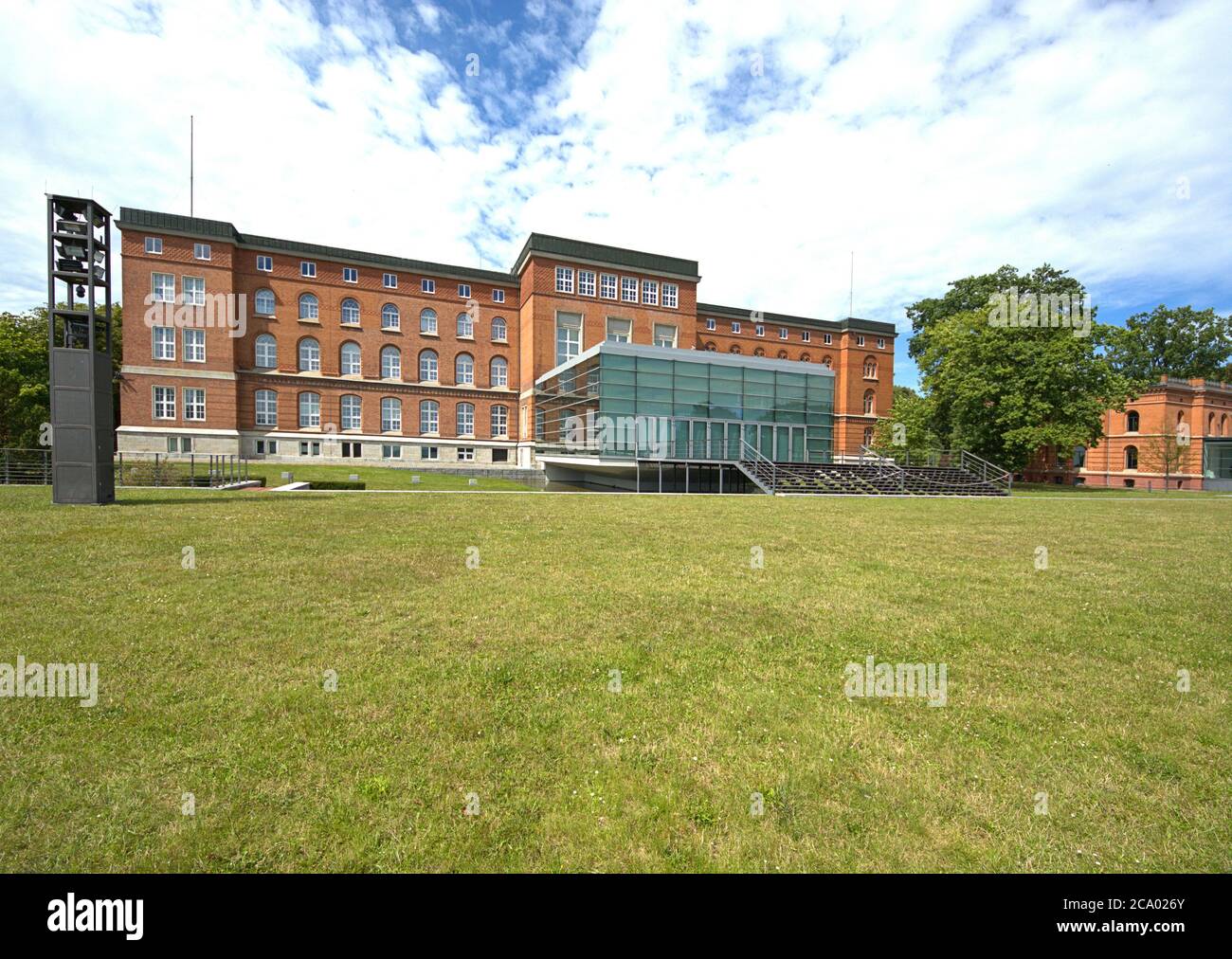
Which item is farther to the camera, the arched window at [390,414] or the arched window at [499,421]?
the arched window at [499,421]

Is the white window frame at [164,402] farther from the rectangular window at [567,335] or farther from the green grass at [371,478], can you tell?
the rectangular window at [567,335]

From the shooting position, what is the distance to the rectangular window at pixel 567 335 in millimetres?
47281

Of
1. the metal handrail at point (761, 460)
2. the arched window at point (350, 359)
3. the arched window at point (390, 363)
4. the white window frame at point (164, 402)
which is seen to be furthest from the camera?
the arched window at point (390, 363)

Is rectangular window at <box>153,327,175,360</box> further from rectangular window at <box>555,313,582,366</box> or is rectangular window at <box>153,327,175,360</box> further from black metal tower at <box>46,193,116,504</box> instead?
black metal tower at <box>46,193,116,504</box>

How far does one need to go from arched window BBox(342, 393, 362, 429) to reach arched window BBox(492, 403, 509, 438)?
11272 millimetres

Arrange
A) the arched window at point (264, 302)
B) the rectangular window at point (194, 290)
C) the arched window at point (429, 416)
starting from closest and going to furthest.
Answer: the rectangular window at point (194, 290), the arched window at point (264, 302), the arched window at point (429, 416)

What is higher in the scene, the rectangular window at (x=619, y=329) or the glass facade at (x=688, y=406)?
the rectangular window at (x=619, y=329)

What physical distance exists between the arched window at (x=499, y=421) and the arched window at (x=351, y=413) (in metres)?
11.3

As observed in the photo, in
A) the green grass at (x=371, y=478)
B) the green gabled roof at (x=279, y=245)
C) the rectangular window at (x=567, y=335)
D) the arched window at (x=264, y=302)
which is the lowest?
the green grass at (x=371, y=478)

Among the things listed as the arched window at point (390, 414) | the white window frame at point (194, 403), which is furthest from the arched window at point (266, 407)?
the arched window at point (390, 414)

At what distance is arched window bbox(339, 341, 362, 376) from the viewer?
1832 inches

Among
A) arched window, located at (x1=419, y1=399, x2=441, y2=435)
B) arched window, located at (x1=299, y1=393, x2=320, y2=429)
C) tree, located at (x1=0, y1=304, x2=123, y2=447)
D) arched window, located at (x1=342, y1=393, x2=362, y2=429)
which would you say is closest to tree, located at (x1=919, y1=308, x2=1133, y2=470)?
arched window, located at (x1=419, y1=399, x2=441, y2=435)

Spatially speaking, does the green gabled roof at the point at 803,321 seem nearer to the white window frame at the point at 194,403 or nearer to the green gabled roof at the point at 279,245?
the green gabled roof at the point at 279,245
